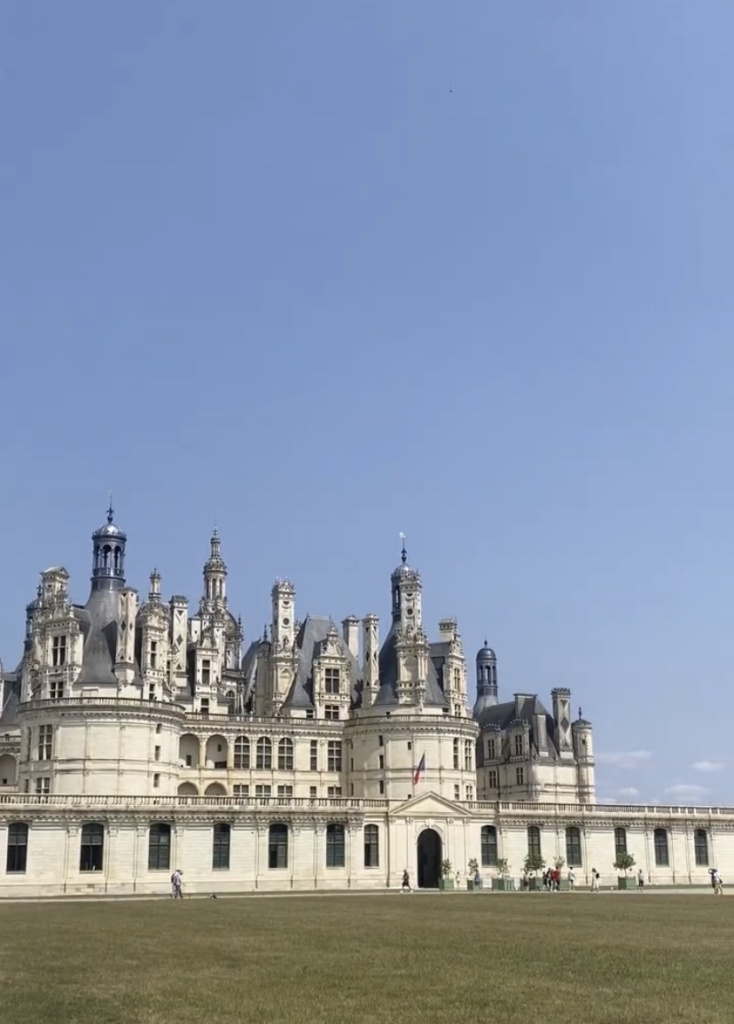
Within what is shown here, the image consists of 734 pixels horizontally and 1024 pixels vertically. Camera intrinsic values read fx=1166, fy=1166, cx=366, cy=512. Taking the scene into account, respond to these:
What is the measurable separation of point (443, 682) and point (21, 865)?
3564 cm

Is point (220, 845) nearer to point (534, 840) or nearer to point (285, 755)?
point (285, 755)

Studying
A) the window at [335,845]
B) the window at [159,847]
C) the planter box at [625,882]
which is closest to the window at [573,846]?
the planter box at [625,882]

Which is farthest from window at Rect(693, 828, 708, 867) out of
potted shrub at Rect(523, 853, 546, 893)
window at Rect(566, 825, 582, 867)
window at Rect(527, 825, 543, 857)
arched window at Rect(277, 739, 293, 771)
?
arched window at Rect(277, 739, 293, 771)

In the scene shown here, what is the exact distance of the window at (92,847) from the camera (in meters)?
66.1

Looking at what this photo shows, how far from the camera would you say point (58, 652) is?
77188mm

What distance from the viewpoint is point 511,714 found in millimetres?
111562

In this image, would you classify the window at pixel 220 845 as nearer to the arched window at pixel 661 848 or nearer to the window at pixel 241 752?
the window at pixel 241 752

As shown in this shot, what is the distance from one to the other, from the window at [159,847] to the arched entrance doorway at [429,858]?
1763 centimetres

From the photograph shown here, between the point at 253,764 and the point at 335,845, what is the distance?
54.4 ft

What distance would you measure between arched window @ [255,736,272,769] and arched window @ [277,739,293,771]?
69cm

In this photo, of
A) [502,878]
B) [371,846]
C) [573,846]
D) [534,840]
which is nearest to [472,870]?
[502,878]

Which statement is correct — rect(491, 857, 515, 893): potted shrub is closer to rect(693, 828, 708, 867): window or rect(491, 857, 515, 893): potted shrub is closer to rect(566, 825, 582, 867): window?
rect(566, 825, 582, 867): window

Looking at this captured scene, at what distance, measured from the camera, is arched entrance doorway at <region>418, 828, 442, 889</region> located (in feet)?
253

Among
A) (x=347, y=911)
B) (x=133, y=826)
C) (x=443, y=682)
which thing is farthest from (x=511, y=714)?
(x=347, y=911)
